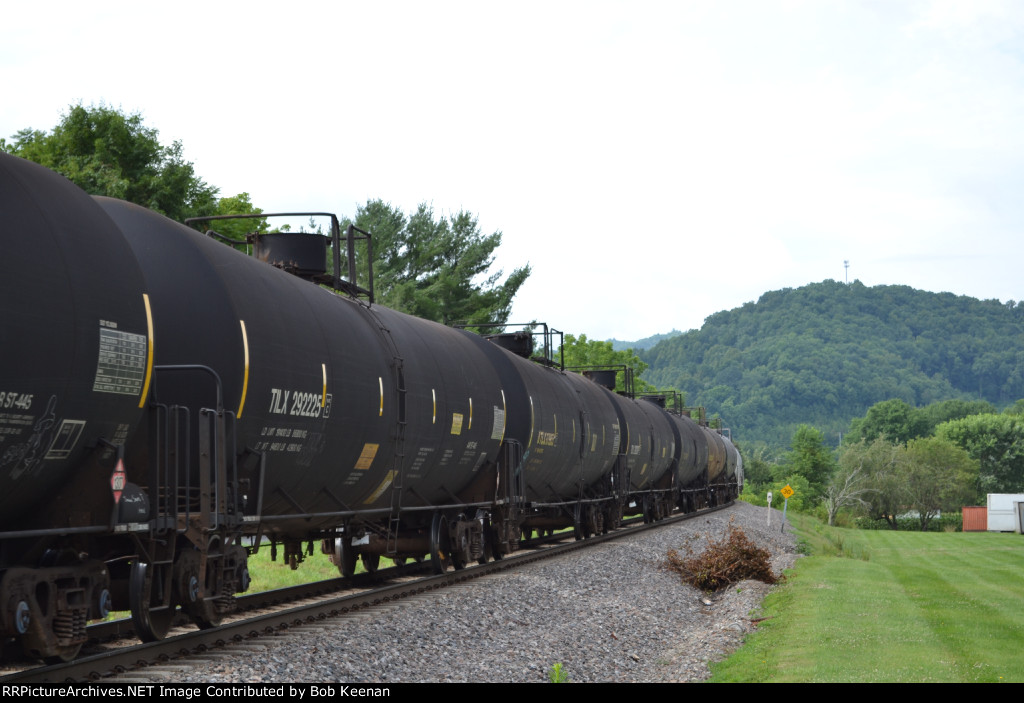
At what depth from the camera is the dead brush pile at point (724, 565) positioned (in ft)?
69.4

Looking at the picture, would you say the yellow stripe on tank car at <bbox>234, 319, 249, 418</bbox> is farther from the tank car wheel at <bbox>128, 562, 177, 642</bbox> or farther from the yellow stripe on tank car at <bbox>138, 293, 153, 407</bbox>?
the tank car wheel at <bbox>128, 562, 177, 642</bbox>

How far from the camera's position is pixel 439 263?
60.4 m

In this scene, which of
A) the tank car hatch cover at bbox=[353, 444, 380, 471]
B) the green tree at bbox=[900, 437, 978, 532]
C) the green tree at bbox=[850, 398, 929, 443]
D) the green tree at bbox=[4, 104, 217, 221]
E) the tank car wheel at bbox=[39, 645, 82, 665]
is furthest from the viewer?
the green tree at bbox=[850, 398, 929, 443]

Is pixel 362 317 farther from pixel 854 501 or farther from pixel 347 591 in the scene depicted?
pixel 854 501

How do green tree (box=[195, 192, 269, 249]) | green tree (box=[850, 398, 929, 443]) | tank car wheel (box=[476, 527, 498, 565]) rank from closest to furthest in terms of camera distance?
tank car wheel (box=[476, 527, 498, 565]) → green tree (box=[195, 192, 269, 249]) → green tree (box=[850, 398, 929, 443])

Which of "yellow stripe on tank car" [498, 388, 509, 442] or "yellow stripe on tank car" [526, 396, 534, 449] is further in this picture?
"yellow stripe on tank car" [526, 396, 534, 449]

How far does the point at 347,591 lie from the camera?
16.2 m

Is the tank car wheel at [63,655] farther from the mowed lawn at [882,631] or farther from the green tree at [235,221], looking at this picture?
the green tree at [235,221]

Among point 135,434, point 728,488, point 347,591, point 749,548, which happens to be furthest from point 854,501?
point 135,434

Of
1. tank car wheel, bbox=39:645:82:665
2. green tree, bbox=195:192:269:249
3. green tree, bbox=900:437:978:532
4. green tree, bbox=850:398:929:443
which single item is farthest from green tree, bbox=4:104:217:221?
green tree, bbox=850:398:929:443

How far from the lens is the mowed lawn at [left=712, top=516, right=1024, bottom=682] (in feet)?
36.6

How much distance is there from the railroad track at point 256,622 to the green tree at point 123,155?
72.9ft

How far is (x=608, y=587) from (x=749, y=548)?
16.0ft

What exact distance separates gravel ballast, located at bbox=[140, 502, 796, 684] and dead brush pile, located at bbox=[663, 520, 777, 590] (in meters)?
0.42
